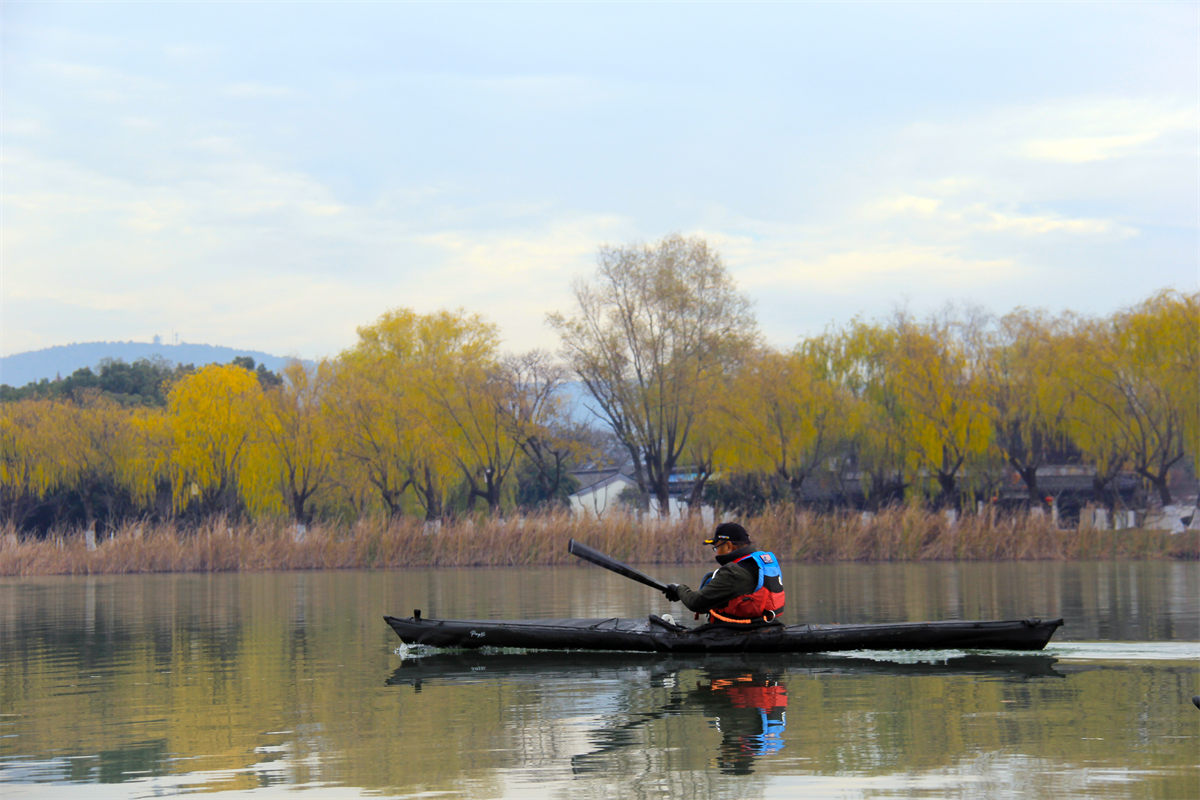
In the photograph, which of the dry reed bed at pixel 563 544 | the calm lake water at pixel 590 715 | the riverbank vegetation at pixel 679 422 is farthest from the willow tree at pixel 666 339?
the calm lake water at pixel 590 715

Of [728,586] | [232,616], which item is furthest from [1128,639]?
[232,616]

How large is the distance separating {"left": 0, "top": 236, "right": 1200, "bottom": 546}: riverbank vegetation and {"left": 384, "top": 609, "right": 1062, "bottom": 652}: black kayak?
1232 inches

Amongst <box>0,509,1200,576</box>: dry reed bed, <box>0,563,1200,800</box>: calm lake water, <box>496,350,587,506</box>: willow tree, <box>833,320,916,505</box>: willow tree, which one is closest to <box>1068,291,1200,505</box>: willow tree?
<box>833,320,916,505</box>: willow tree

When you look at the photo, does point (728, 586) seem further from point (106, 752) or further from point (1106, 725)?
point (106, 752)

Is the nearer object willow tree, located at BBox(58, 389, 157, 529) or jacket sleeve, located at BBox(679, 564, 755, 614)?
jacket sleeve, located at BBox(679, 564, 755, 614)

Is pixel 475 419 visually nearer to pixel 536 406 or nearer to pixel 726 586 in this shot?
pixel 536 406

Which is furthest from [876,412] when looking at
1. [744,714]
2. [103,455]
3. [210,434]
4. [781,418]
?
[744,714]

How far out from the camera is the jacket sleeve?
42.5 feet

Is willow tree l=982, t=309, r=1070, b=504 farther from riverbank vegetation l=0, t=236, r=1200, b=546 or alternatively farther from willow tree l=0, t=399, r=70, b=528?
willow tree l=0, t=399, r=70, b=528

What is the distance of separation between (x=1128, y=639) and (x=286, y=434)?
41.5m

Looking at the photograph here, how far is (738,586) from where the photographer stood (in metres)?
13.0

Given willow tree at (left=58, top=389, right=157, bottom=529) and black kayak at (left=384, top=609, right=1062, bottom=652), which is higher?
willow tree at (left=58, top=389, right=157, bottom=529)

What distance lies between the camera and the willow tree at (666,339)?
51.9 meters

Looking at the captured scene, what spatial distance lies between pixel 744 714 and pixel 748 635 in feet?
10.0
